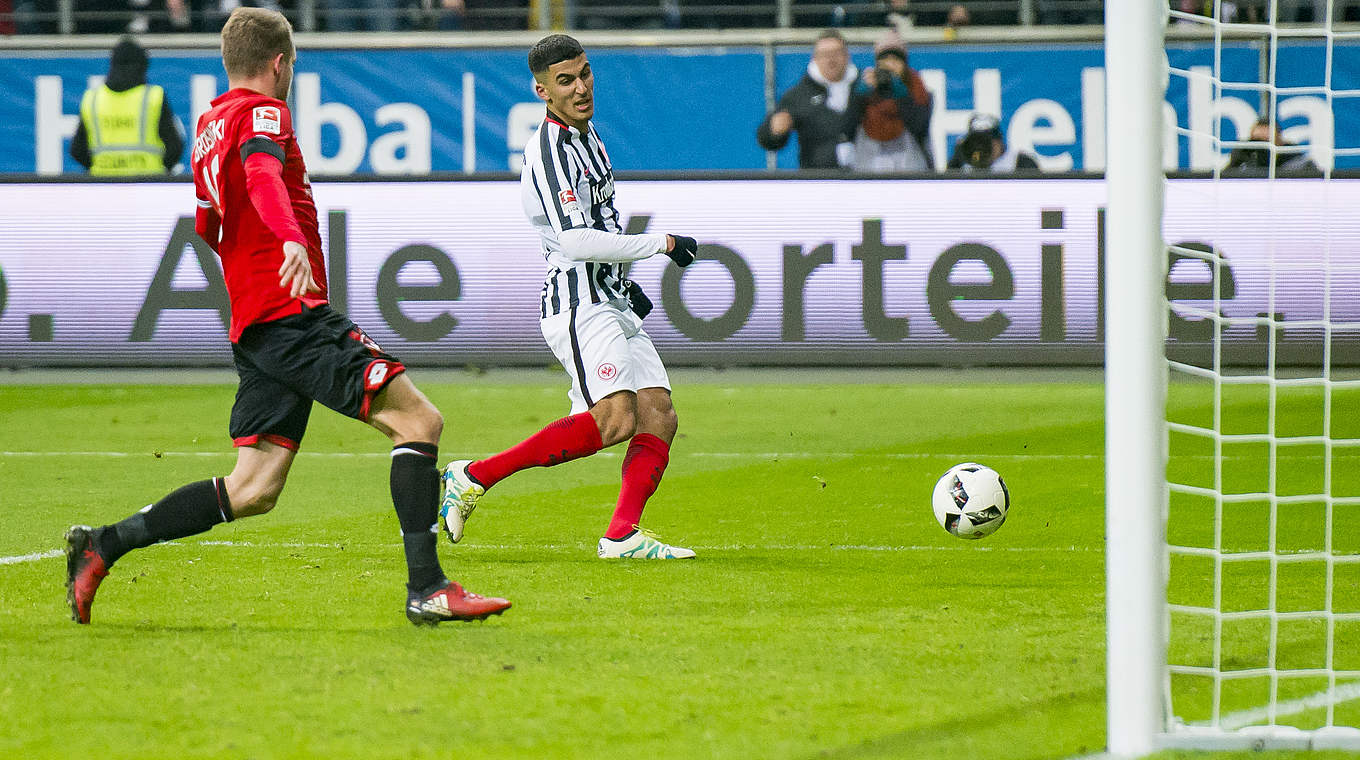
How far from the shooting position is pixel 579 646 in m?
4.55

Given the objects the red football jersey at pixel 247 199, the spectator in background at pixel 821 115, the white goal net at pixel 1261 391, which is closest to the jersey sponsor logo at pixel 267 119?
the red football jersey at pixel 247 199

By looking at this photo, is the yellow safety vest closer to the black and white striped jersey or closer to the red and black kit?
the black and white striped jersey

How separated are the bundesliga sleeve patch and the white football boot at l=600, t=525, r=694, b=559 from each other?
1.09 meters

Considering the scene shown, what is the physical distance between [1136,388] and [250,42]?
2.66 metres

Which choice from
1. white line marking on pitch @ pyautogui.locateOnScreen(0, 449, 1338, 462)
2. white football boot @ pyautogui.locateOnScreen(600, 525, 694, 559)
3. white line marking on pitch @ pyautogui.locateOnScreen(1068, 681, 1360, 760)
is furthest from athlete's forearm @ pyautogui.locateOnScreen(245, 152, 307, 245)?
white line marking on pitch @ pyautogui.locateOnScreen(0, 449, 1338, 462)

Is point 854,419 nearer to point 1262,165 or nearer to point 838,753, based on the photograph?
point 1262,165

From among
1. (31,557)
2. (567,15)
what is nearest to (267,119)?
(31,557)

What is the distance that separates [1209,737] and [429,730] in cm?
153

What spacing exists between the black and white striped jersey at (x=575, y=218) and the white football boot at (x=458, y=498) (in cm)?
63

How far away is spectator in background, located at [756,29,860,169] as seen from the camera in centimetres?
1349

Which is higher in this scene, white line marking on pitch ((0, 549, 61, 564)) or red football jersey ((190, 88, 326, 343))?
red football jersey ((190, 88, 326, 343))

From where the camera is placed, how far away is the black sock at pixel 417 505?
4.74 meters

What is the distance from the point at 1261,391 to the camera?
37.2 feet

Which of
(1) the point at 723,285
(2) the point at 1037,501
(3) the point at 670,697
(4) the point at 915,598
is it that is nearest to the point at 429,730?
(3) the point at 670,697
